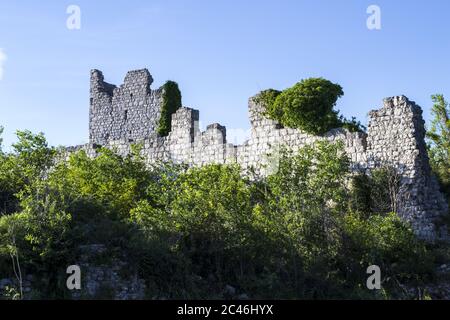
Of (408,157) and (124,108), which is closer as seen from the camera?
(408,157)

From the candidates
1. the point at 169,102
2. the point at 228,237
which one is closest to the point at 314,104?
the point at 228,237

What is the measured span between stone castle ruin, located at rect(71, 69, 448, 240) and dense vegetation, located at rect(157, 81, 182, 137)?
0.60 m

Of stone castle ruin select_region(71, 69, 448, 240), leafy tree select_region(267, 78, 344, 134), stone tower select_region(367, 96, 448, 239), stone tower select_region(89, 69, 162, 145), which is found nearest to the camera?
stone tower select_region(367, 96, 448, 239)

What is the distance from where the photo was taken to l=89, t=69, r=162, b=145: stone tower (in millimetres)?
34250

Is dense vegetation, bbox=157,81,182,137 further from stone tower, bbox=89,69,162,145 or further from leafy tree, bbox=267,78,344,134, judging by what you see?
leafy tree, bbox=267,78,344,134

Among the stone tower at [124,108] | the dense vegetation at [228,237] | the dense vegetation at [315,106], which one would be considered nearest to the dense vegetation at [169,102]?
the stone tower at [124,108]

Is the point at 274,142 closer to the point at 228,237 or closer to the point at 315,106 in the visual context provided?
the point at 315,106

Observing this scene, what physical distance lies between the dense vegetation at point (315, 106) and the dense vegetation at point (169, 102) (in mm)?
9188

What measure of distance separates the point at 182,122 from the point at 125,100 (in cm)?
781

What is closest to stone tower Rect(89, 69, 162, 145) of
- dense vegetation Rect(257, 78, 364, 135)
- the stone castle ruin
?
the stone castle ruin

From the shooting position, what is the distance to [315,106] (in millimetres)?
24391

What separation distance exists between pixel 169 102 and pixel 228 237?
15936 mm

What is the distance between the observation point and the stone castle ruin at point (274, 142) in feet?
72.1
